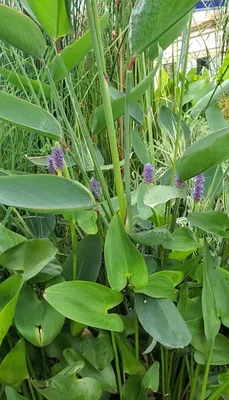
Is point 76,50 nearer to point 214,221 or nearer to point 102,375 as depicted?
point 214,221

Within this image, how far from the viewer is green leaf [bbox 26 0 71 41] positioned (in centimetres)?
38

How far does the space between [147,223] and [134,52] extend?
209 mm

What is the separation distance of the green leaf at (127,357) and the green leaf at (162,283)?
0.06m

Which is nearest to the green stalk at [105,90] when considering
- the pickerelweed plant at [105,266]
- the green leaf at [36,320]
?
the pickerelweed plant at [105,266]

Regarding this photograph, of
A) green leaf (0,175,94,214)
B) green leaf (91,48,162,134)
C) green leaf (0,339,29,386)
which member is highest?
green leaf (91,48,162,134)

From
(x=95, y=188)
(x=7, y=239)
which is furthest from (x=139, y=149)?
(x=7, y=239)

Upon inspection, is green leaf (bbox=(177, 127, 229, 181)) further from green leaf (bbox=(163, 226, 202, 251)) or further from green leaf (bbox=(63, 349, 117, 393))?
green leaf (bbox=(63, 349, 117, 393))

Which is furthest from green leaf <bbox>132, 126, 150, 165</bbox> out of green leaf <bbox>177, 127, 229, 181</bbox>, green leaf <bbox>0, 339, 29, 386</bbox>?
green leaf <bbox>0, 339, 29, 386</bbox>

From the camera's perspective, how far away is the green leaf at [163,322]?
354mm

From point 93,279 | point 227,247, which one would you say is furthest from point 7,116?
point 227,247

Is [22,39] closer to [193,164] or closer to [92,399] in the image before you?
[193,164]

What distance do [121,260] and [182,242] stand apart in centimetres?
7

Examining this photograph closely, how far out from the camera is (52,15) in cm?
39

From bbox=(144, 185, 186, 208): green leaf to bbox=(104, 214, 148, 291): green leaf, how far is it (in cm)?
3
